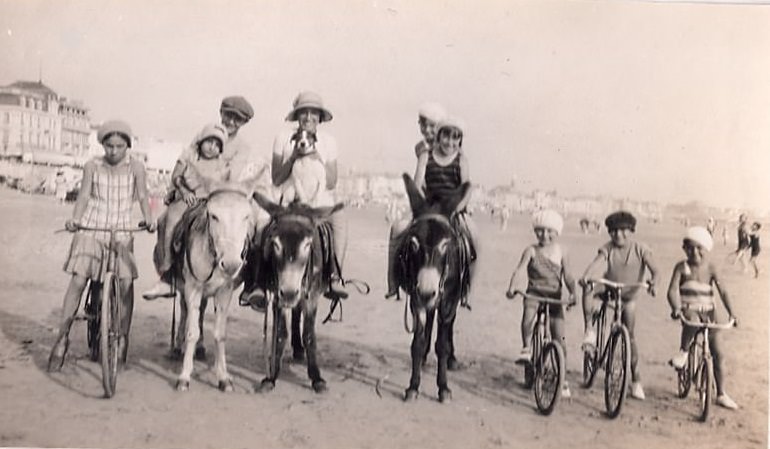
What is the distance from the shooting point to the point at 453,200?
3570 millimetres

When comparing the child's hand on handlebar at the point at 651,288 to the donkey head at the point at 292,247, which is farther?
the child's hand on handlebar at the point at 651,288

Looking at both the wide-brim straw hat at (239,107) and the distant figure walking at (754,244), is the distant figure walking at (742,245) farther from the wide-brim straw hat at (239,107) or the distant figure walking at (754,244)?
the wide-brim straw hat at (239,107)

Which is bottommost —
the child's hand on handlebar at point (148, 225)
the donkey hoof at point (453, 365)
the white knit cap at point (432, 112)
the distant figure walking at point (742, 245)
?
the donkey hoof at point (453, 365)

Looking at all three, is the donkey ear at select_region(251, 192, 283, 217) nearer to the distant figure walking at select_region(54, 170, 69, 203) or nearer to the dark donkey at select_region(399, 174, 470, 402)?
the dark donkey at select_region(399, 174, 470, 402)

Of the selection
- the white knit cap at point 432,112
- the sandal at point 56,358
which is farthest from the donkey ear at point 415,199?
the sandal at point 56,358

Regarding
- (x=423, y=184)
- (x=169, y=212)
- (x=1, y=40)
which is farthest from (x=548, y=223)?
(x=1, y=40)

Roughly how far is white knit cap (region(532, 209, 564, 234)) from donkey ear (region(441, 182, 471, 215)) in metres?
0.37

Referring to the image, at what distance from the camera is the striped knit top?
359 centimetres

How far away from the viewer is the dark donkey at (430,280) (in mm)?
3500

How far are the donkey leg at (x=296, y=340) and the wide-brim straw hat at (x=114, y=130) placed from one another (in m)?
1.18

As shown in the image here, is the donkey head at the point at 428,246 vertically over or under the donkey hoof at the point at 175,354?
over

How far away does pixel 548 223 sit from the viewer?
361 centimetres

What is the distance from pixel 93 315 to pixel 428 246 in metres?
1.62

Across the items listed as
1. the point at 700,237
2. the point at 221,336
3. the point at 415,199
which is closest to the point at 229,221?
the point at 221,336
